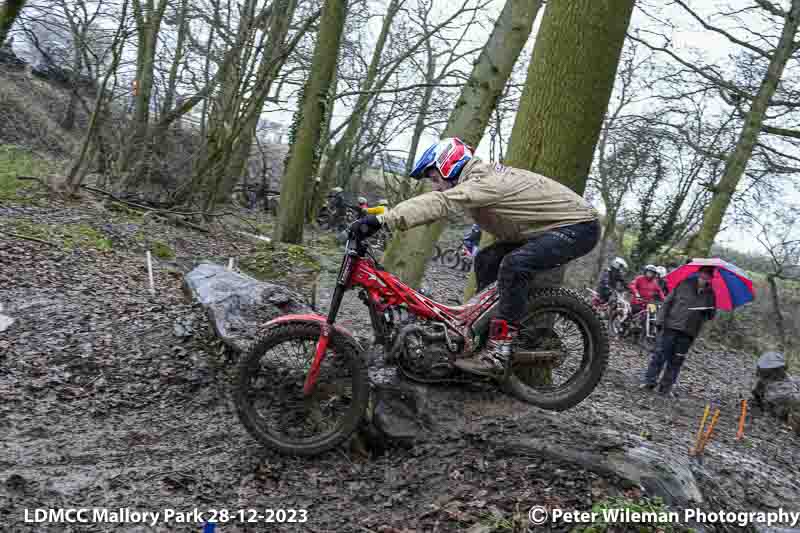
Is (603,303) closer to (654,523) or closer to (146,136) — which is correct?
(146,136)

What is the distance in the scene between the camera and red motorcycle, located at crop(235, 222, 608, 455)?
3.86 metres

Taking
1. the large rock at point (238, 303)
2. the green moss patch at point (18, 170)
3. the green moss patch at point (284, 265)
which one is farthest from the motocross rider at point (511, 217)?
the green moss patch at point (18, 170)

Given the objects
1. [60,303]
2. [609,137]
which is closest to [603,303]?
[609,137]

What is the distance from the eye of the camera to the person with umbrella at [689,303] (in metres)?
7.96

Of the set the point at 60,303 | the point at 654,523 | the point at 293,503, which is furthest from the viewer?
the point at 60,303

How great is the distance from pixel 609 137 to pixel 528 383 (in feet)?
60.5

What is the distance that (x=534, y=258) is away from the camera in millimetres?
3945

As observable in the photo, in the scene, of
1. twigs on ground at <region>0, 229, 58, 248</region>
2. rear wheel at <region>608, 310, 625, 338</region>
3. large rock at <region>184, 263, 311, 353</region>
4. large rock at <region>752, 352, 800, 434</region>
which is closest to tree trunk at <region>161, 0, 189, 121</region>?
twigs on ground at <region>0, 229, 58, 248</region>

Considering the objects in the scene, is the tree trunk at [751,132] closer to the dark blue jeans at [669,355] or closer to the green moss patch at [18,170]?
the dark blue jeans at [669,355]

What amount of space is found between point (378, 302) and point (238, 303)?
7.29 feet

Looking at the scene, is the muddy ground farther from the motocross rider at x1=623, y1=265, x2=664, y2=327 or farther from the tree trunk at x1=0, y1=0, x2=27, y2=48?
the motocross rider at x1=623, y1=265, x2=664, y2=327

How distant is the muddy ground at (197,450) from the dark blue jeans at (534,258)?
2.35 ft

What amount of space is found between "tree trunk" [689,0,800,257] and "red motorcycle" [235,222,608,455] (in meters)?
10.9

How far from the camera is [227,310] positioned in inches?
220
